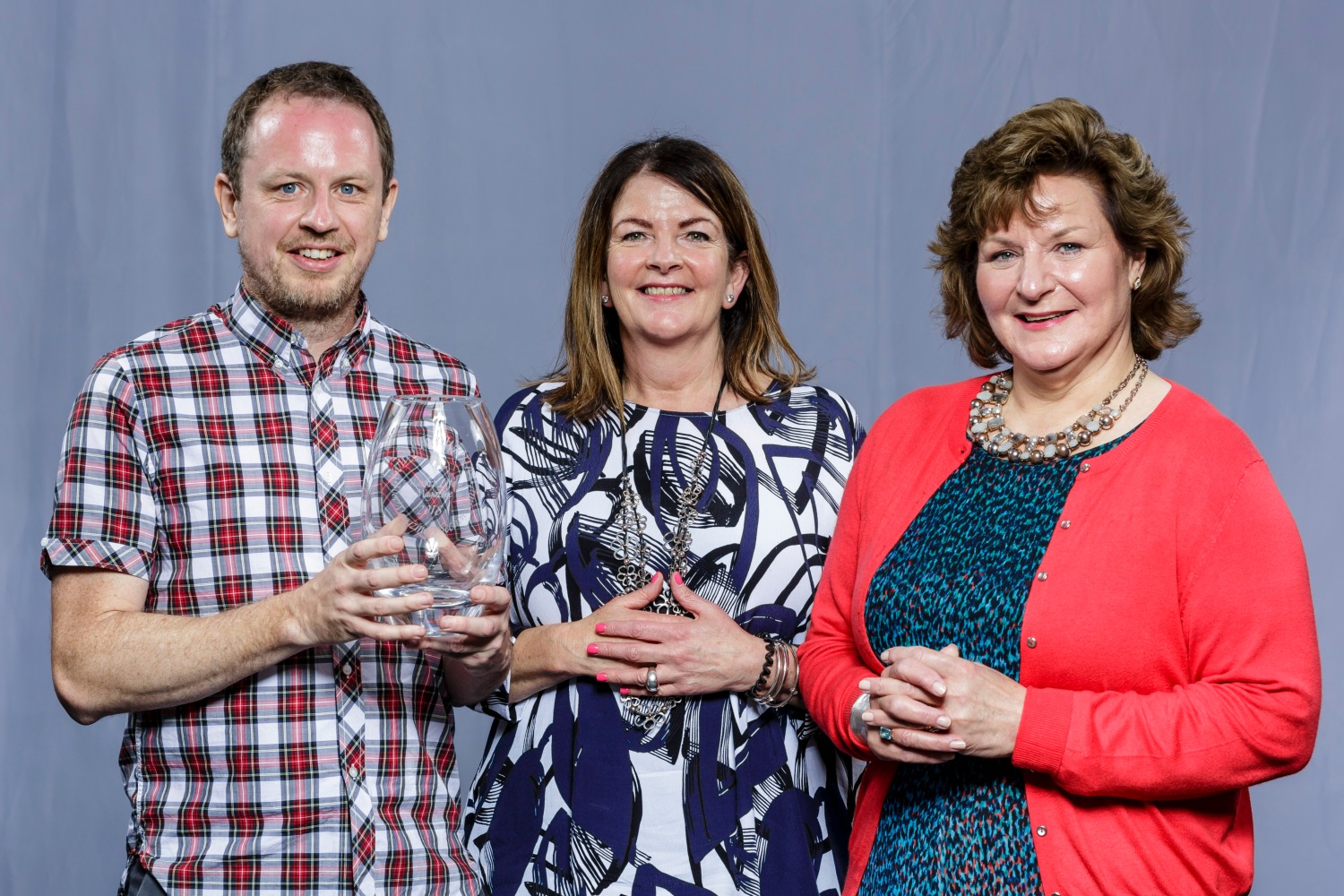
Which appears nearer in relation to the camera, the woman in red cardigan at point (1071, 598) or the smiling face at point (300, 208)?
the woman in red cardigan at point (1071, 598)

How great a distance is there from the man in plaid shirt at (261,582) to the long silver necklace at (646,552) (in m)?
0.32

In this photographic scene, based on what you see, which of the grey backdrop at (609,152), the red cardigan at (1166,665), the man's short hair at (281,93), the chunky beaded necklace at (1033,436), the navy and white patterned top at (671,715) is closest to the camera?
the red cardigan at (1166,665)

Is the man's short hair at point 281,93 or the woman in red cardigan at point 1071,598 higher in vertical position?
the man's short hair at point 281,93

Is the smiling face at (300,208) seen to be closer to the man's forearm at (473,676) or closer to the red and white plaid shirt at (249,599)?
the red and white plaid shirt at (249,599)

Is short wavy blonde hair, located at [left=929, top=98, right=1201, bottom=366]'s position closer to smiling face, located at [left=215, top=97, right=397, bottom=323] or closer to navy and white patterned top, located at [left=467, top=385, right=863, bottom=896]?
navy and white patterned top, located at [left=467, top=385, right=863, bottom=896]

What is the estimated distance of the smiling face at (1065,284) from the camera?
70.7 inches

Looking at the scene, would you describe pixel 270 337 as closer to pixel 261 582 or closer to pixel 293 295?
pixel 293 295

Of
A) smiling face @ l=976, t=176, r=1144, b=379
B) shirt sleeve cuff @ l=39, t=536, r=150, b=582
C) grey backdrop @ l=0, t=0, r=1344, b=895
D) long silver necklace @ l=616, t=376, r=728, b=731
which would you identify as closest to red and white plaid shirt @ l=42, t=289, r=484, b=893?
shirt sleeve cuff @ l=39, t=536, r=150, b=582

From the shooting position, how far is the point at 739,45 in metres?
3.94

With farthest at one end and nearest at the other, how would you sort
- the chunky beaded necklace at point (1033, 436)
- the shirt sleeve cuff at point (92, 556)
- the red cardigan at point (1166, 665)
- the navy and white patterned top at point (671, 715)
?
the navy and white patterned top at point (671, 715)
the chunky beaded necklace at point (1033, 436)
the shirt sleeve cuff at point (92, 556)
the red cardigan at point (1166, 665)

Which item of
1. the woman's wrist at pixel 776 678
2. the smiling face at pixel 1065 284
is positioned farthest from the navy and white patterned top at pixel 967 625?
the woman's wrist at pixel 776 678

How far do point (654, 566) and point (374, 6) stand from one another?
218 centimetres

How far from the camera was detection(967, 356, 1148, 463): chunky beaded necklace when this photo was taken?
1.79m

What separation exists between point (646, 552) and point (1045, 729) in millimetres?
795
